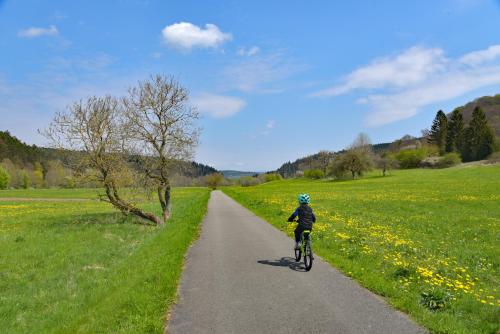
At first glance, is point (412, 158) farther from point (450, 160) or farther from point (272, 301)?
point (272, 301)

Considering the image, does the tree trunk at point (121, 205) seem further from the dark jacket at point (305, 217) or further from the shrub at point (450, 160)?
the shrub at point (450, 160)

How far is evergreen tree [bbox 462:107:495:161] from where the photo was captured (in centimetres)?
9619

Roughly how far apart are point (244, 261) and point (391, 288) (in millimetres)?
4797

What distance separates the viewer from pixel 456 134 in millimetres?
108188

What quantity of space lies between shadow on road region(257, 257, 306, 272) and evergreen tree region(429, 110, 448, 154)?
116 meters

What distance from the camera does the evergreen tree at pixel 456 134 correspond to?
4235 inches

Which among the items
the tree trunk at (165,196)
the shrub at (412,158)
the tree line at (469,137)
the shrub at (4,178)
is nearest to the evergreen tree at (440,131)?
the tree line at (469,137)

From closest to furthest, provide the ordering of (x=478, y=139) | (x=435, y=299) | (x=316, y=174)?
(x=435, y=299) → (x=478, y=139) → (x=316, y=174)

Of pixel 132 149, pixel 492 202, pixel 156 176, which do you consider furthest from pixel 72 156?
pixel 492 202

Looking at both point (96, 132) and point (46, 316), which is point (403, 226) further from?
point (96, 132)

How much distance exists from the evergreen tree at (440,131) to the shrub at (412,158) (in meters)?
6.05

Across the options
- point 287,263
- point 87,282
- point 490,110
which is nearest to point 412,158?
point 490,110

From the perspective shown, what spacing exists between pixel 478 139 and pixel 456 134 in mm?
10491

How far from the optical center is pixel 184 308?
741 cm
